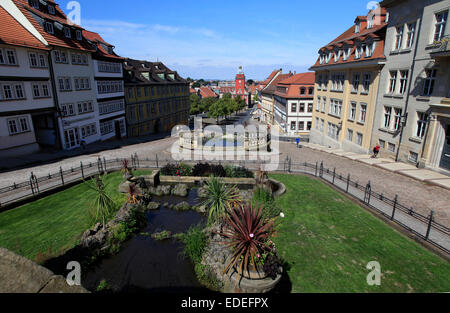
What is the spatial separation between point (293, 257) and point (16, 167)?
24.4 metres

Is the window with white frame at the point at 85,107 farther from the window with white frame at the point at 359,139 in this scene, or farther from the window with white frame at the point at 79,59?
the window with white frame at the point at 359,139

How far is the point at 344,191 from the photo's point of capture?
17.0 m

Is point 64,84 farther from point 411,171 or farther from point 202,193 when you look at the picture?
point 411,171

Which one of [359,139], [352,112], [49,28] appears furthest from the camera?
[352,112]

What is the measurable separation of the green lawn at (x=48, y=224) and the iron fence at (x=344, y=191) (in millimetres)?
1250

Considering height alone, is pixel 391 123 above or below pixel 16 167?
above

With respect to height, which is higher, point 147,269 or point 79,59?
point 79,59

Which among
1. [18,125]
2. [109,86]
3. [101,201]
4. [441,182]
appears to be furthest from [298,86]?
[101,201]

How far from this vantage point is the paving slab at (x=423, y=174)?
1851 cm

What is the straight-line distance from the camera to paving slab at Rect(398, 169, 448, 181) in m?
18.5

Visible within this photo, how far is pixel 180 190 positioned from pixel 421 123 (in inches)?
803
